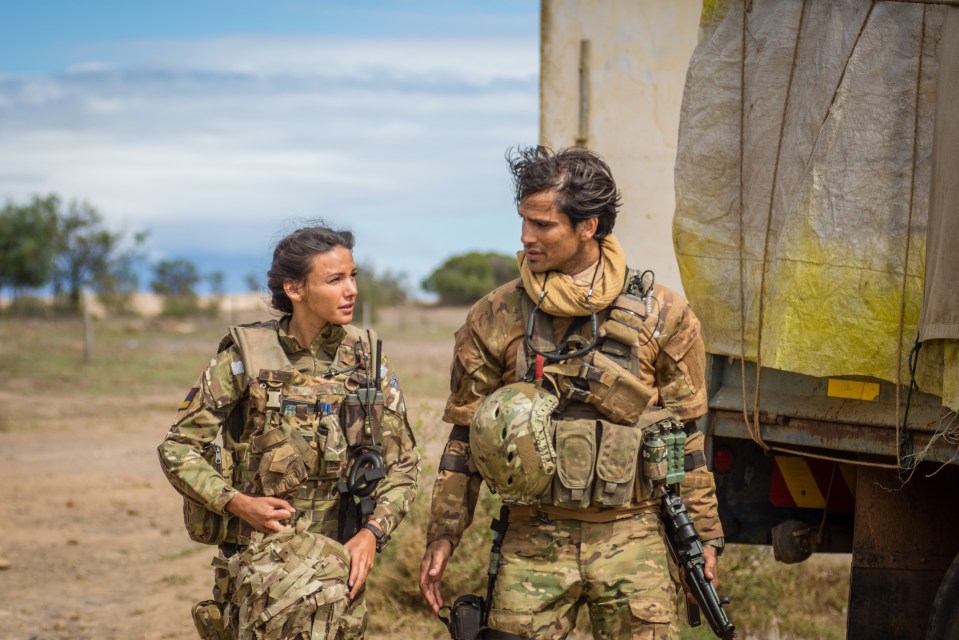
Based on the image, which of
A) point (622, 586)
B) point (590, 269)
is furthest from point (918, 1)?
point (622, 586)

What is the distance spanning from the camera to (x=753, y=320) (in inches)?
164

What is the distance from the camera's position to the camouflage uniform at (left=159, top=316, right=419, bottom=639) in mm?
3447

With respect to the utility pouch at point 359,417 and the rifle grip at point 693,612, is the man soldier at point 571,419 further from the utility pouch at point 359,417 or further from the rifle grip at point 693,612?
the utility pouch at point 359,417

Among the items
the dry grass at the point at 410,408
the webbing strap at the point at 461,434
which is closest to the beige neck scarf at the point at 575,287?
the webbing strap at the point at 461,434

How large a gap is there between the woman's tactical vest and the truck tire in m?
1.78

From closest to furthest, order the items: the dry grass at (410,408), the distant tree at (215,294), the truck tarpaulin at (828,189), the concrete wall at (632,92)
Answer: the truck tarpaulin at (828,189) < the concrete wall at (632,92) < the dry grass at (410,408) < the distant tree at (215,294)

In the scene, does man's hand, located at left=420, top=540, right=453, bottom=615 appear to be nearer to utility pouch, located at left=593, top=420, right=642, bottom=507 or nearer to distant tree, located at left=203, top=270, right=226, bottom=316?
utility pouch, located at left=593, top=420, right=642, bottom=507

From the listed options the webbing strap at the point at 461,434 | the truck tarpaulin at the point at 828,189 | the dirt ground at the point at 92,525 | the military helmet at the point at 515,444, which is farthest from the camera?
the dirt ground at the point at 92,525

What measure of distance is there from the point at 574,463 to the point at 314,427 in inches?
31.2

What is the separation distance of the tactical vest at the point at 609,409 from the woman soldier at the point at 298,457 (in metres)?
0.52

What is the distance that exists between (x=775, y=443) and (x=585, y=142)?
2.02 m

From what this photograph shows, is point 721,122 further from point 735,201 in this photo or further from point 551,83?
point 551,83

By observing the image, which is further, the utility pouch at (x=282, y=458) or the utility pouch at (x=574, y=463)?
the utility pouch at (x=282, y=458)

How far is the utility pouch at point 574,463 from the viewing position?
11.0ft
